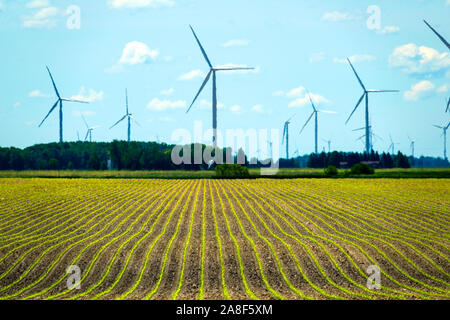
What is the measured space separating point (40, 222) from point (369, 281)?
83.9 feet

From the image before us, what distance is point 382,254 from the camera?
94.5 feet

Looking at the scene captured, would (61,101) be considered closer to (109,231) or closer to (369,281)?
(109,231)

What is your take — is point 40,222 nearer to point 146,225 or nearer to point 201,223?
point 146,225

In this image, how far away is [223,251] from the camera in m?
29.2

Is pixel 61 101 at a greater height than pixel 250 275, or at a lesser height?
greater

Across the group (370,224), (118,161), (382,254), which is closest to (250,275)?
(382,254)

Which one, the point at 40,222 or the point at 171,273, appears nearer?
the point at 171,273

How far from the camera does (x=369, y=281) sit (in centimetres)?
2425

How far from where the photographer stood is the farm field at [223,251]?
909 inches

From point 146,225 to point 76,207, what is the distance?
12.4 meters

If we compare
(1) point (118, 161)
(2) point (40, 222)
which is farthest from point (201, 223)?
(1) point (118, 161)

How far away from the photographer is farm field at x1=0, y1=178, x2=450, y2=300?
75.8ft
